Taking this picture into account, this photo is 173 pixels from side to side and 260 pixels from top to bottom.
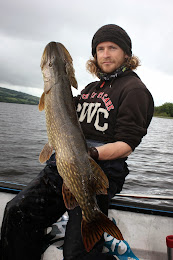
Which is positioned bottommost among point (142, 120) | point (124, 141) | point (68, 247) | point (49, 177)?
point (68, 247)

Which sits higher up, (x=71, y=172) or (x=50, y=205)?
(x=71, y=172)

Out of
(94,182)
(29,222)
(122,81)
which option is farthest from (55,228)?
(122,81)

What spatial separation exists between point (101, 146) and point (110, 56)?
1.20 meters

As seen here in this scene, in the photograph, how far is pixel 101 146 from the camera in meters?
2.46

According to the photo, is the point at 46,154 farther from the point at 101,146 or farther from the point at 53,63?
the point at 53,63

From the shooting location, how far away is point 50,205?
2.77 m

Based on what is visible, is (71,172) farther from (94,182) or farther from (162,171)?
(162,171)

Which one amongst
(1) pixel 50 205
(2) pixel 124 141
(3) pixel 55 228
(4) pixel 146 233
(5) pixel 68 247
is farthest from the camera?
(3) pixel 55 228

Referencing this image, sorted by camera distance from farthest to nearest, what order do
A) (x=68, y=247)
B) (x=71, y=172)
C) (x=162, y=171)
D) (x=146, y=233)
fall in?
(x=162, y=171), (x=146, y=233), (x=68, y=247), (x=71, y=172)

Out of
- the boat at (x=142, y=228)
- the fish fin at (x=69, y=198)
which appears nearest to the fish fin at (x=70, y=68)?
the fish fin at (x=69, y=198)

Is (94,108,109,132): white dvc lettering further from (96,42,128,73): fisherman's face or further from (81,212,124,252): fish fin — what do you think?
(81,212,124,252): fish fin

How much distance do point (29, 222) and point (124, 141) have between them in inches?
55.1

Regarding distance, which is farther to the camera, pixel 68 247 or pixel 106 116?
pixel 106 116

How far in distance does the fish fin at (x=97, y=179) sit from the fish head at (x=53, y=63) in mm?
835
